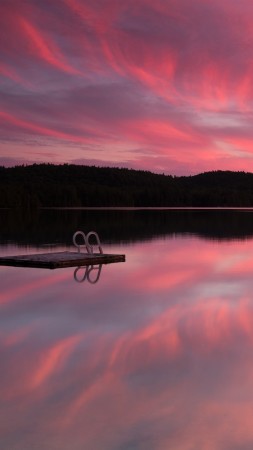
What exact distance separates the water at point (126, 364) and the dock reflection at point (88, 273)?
0.30 m

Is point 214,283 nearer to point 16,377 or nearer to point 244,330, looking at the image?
point 244,330

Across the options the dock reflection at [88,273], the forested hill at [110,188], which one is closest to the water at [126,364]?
the dock reflection at [88,273]

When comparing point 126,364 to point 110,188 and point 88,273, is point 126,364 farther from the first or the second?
point 110,188

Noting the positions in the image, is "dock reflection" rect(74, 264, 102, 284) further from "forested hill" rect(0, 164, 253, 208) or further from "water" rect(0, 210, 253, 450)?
"forested hill" rect(0, 164, 253, 208)

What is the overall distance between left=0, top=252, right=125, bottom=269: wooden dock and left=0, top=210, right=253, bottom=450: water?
255 cm

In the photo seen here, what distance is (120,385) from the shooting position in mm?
6949

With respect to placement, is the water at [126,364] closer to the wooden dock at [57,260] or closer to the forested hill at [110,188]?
the wooden dock at [57,260]

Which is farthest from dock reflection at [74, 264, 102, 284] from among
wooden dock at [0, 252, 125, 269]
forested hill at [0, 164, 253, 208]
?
forested hill at [0, 164, 253, 208]

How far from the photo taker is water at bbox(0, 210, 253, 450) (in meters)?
5.68

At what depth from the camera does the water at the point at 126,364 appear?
5676 millimetres

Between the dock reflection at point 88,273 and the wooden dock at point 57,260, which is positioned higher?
the wooden dock at point 57,260

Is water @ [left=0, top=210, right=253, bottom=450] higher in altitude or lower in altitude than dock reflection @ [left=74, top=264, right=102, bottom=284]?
lower

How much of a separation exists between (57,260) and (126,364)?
1139cm

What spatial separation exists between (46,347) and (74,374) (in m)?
1.47
